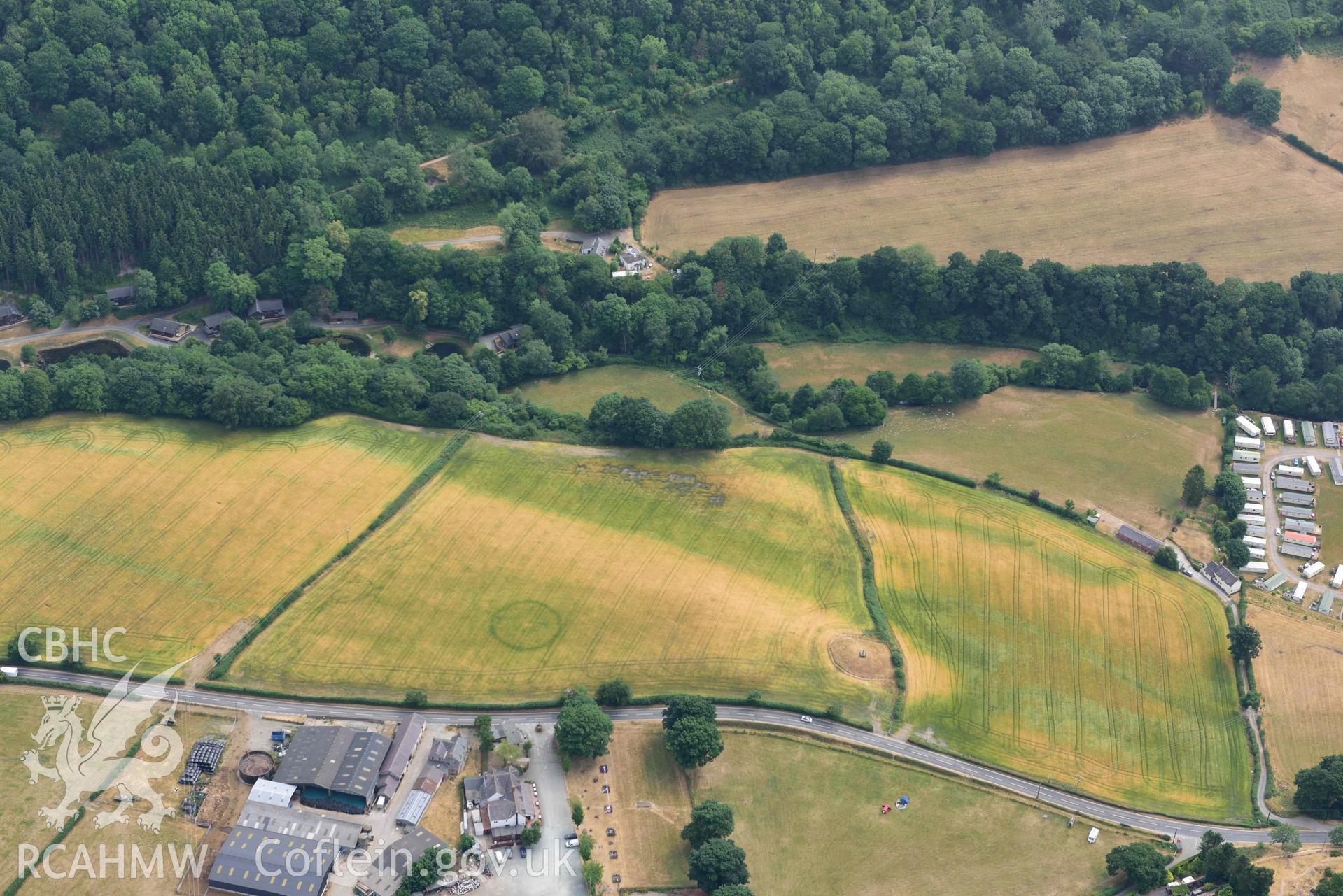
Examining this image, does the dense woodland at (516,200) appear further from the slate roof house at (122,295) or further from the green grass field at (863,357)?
the slate roof house at (122,295)

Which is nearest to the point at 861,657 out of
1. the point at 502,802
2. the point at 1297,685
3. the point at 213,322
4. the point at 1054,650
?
the point at 1054,650

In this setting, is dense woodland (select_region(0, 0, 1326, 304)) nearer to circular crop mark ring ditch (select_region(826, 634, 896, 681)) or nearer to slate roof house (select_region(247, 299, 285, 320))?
slate roof house (select_region(247, 299, 285, 320))

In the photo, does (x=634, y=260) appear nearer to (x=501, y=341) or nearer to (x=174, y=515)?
(x=501, y=341)

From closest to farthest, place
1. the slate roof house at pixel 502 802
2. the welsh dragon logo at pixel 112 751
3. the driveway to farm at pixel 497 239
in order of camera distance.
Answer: the welsh dragon logo at pixel 112 751 < the slate roof house at pixel 502 802 < the driveway to farm at pixel 497 239

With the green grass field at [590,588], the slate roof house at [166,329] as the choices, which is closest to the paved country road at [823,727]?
the green grass field at [590,588]

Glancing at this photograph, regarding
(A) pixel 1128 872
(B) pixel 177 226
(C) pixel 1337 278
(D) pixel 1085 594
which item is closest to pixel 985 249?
(C) pixel 1337 278

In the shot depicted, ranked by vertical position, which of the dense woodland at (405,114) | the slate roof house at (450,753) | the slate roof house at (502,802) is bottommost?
the slate roof house at (502,802)

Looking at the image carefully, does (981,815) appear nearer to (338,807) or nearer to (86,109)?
(338,807)
